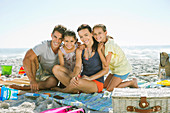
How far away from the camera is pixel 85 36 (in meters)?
3.04

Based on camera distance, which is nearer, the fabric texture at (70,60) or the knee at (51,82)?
the fabric texture at (70,60)

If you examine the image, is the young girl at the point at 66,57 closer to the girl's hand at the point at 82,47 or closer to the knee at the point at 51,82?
the girl's hand at the point at 82,47

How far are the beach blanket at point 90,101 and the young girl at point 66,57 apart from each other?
31 centimetres

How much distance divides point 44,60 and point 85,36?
0.82 m

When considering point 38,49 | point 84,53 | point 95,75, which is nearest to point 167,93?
point 95,75

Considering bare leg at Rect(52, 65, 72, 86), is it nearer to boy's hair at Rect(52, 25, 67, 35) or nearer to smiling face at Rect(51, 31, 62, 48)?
smiling face at Rect(51, 31, 62, 48)

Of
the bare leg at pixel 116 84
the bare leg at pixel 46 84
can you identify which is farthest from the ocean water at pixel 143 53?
the bare leg at pixel 46 84

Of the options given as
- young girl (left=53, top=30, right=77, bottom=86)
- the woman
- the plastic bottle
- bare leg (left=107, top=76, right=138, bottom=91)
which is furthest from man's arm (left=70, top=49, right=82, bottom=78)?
the plastic bottle

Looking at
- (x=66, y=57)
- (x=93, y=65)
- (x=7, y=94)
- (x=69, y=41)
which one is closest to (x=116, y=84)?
(x=93, y=65)

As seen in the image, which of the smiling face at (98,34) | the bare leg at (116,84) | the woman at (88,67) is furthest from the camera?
the bare leg at (116,84)

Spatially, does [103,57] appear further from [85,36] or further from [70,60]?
[70,60]

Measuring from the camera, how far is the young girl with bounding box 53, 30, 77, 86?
122 inches

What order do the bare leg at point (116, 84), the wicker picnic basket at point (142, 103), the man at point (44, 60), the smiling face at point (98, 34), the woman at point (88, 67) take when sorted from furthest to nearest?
the bare leg at point (116, 84), the man at point (44, 60), the smiling face at point (98, 34), the woman at point (88, 67), the wicker picnic basket at point (142, 103)

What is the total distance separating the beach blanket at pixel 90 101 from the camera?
8.18 ft
